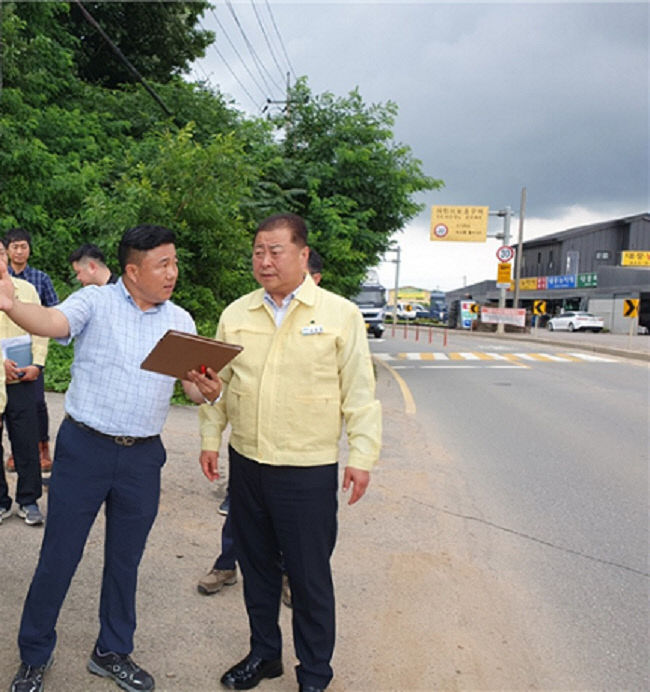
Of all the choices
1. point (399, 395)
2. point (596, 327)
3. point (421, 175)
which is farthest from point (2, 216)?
point (596, 327)

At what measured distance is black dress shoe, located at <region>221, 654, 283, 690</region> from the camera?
268cm

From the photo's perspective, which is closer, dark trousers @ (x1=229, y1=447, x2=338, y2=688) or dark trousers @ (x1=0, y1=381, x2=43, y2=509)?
dark trousers @ (x1=229, y1=447, x2=338, y2=688)

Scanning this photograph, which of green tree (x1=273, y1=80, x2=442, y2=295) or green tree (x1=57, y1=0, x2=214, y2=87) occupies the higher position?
green tree (x1=57, y1=0, x2=214, y2=87)

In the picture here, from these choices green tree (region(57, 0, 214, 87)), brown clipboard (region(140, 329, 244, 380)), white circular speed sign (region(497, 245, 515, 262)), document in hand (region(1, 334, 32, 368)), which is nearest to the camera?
brown clipboard (region(140, 329, 244, 380))

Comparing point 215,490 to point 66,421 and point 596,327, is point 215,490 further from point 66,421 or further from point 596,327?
point 596,327

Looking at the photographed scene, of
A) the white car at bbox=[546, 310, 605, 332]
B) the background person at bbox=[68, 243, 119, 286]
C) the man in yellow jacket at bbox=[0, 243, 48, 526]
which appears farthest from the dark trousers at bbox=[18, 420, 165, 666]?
the white car at bbox=[546, 310, 605, 332]

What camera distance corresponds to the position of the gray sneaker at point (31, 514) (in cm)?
420

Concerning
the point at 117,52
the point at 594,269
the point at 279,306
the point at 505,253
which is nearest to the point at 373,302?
the point at 505,253

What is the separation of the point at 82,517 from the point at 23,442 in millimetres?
1988

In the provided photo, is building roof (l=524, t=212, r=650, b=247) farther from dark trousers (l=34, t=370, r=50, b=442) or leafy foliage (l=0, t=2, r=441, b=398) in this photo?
dark trousers (l=34, t=370, r=50, b=442)

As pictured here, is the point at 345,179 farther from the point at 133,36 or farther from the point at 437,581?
the point at 437,581

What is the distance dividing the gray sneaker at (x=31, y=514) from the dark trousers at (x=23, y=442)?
34 millimetres

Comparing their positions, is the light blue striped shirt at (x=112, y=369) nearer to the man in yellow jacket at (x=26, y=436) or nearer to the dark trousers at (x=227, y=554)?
the dark trousers at (x=227, y=554)

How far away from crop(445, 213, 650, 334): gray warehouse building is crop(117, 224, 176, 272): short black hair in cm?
4823
